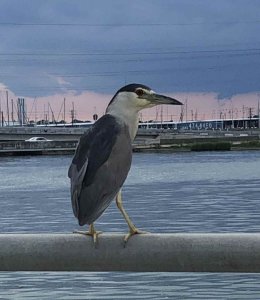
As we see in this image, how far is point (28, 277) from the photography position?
55.4ft

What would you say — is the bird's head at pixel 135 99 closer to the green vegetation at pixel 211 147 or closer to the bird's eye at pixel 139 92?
the bird's eye at pixel 139 92

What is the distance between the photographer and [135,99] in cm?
516

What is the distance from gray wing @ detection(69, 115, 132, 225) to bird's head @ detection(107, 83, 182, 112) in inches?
4.8

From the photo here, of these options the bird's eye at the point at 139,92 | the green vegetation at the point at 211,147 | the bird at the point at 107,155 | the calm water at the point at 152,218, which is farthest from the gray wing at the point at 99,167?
the green vegetation at the point at 211,147

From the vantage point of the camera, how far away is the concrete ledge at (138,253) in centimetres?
375

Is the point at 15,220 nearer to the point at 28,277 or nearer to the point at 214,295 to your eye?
the point at 28,277

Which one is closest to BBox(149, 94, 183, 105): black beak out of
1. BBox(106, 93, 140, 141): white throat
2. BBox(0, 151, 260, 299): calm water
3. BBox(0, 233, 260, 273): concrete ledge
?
BBox(106, 93, 140, 141): white throat

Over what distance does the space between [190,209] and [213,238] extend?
117ft

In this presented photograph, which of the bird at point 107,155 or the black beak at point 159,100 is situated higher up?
the black beak at point 159,100

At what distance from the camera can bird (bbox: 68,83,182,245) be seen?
15.1 ft

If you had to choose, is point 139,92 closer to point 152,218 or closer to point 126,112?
point 126,112

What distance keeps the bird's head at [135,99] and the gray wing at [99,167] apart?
4.8 inches

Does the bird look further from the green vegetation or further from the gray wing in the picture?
the green vegetation

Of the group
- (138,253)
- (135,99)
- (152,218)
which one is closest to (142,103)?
(135,99)
